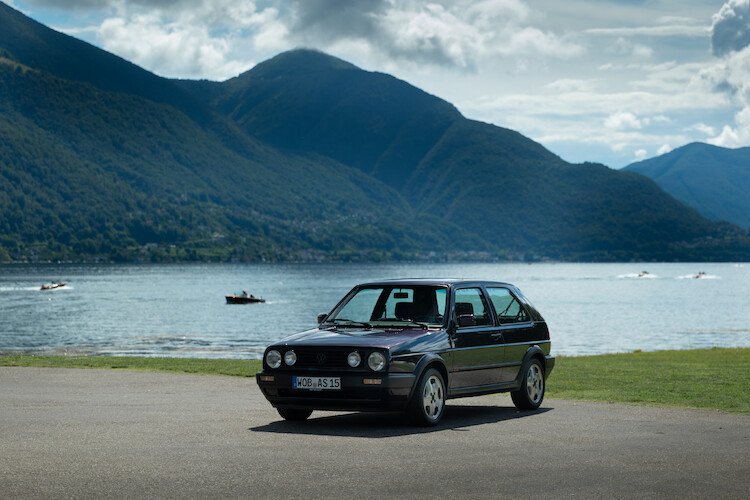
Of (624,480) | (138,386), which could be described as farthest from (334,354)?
(138,386)

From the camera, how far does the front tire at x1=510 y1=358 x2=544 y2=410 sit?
1473cm

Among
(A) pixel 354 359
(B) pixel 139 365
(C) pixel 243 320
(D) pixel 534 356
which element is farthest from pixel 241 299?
(A) pixel 354 359

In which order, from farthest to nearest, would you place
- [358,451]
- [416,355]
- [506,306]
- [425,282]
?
[506,306], [425,282], [416,355], [358,451]

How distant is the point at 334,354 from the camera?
40.3ft

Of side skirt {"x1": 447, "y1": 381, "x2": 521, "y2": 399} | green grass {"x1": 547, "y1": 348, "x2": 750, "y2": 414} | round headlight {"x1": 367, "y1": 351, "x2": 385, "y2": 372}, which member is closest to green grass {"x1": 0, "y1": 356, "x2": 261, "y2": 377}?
green grass {"x1": 547, "y1": 348, "x2": 750, "y2": 414}

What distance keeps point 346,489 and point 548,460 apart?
8.44 ft

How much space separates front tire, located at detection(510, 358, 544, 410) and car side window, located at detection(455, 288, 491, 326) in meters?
1.19

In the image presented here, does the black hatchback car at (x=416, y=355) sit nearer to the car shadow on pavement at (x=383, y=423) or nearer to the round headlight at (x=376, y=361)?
the round headlight at (x=376, y=361)

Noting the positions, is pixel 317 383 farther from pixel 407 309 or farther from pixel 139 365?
pixel 139 365

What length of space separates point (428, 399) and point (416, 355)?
0.61m

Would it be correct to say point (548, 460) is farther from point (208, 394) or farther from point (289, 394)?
point (208, 394)

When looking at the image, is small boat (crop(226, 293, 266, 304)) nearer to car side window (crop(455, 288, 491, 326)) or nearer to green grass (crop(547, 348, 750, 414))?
green grass (crop(547, 348, 750, 414))

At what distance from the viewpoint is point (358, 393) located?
12.2 m

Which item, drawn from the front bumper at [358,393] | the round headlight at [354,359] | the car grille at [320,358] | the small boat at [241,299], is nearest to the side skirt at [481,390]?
the front bumper at [358,393]
